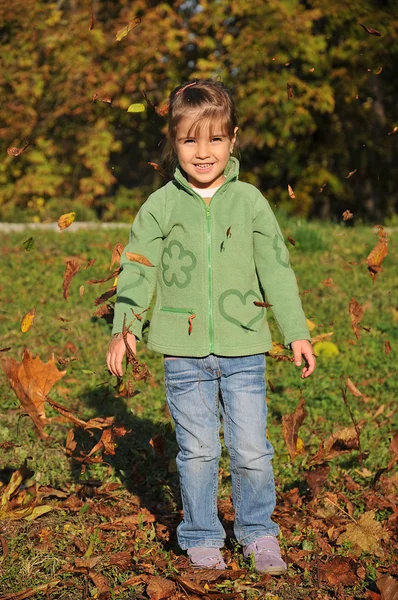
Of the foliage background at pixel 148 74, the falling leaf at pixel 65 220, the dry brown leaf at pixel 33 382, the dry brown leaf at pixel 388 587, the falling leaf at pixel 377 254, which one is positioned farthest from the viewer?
the foliage background at pixel 148 74

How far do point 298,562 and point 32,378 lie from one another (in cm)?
138

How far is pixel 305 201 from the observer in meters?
12.4

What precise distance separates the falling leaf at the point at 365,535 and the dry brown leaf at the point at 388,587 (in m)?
0.42

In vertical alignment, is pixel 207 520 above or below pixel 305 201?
above

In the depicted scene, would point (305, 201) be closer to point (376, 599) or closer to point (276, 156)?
point (276, 156)

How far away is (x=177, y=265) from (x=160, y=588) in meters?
1.24

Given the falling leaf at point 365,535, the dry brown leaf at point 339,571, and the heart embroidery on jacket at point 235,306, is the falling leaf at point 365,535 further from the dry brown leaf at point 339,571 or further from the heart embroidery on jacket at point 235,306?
the heart embroidery on jacket at point 235,306

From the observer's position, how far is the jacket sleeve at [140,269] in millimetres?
3096

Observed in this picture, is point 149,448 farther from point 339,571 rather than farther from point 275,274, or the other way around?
point 275,274

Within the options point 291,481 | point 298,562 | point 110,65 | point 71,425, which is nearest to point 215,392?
point 298,562

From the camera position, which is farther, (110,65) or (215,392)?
(110,65)

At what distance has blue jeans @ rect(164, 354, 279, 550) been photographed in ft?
10.1

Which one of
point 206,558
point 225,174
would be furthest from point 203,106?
point 206,558

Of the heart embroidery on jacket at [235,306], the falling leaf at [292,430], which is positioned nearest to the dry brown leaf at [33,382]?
the heart embroidery on jacket at [235,306]
